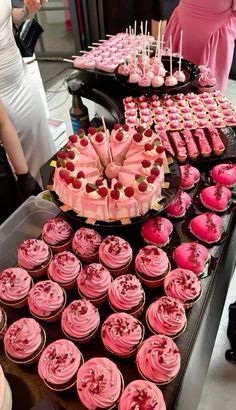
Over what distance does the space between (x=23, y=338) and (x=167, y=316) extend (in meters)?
0.46

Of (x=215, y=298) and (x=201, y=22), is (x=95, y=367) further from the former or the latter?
(x=201, y=22)

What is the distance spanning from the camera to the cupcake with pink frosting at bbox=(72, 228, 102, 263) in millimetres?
1438

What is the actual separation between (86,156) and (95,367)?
3.09 feet

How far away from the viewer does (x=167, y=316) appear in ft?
3.86

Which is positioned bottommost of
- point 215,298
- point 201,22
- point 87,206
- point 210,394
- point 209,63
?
point 210,394

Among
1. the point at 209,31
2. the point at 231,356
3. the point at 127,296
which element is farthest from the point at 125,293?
the point at 209,31

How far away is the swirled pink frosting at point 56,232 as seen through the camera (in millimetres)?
1488

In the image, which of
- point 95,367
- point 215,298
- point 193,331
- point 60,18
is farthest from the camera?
point 60,18

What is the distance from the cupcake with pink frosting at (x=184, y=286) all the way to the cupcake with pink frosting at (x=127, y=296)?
10 cm

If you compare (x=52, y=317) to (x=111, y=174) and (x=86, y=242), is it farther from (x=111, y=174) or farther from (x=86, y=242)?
(x=111, y=174)

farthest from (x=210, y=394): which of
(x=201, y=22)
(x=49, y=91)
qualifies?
(x=49, y=91)

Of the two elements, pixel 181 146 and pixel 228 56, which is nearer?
pixel 181 146

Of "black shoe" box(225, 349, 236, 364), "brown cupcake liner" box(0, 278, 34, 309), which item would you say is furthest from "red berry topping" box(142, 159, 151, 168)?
"black shoe" box(225, 349, 236, 364)

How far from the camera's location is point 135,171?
1.61 meters
